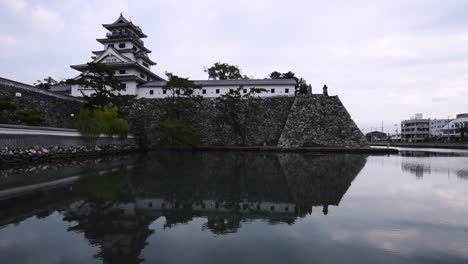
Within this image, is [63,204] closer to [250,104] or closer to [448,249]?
[448,249]

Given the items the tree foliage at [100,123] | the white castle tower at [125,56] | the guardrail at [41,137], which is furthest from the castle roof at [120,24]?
the guardrail at [41,137]

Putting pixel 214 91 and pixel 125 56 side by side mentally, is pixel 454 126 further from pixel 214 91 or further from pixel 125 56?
pixel 125 56

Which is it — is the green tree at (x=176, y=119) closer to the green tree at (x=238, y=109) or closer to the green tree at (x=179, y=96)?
the green tree at (x=179, y=96)

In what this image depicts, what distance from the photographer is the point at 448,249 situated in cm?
429

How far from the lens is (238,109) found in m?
28.8

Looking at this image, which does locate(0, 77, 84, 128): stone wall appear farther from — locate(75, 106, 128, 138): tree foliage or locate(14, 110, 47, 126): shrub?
locate(14, 110, 47, 126): shrub

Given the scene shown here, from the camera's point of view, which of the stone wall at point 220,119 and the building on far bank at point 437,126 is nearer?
the stone wall at point 220,119

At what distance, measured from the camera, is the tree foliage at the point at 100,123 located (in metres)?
21.1

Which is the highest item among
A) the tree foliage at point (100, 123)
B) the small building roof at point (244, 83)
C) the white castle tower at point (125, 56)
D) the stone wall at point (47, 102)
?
the white castle tower at point (125, 56)

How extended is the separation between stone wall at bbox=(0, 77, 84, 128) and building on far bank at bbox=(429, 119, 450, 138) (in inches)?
2859

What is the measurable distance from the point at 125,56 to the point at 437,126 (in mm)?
71005

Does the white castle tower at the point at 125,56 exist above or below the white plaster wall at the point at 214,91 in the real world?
above

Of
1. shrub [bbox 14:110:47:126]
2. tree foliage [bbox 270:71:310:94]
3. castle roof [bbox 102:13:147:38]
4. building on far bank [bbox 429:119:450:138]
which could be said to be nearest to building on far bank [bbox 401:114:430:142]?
building on far bank [bbox 429:119:450:138]

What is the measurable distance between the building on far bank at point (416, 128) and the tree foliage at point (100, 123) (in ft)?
222
